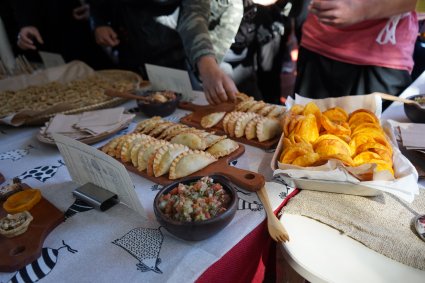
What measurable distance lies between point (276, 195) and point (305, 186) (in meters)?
0.09

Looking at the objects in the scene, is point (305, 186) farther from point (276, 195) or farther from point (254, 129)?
point (254, 129)

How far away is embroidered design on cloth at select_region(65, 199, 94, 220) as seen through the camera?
954mm

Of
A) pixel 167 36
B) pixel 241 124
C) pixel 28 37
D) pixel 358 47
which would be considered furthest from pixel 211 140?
pixel 28 37

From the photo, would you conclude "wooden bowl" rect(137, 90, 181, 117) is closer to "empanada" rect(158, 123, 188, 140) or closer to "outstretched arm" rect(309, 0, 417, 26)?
"empanada" rect(158, 123, 188, 140)

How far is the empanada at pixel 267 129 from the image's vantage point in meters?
1.25

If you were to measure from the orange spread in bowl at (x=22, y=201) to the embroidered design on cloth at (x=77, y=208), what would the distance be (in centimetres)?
11

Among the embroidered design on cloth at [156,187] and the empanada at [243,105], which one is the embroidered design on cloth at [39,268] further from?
the empanada at [243,105]

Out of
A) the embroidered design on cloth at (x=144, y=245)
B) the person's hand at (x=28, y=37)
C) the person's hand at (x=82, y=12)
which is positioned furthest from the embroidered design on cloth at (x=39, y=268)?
the person's hand at (x=82, y=12)

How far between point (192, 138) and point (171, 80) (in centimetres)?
70

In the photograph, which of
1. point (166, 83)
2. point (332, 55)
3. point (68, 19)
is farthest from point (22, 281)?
point (68, 19)

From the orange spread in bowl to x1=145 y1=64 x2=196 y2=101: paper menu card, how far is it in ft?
3.07

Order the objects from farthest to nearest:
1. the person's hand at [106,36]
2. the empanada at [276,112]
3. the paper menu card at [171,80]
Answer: the person's hand at [106,36], the paper menu card at [171,80], the empanada at [276,112]

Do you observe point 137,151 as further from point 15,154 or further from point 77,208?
point 15,154

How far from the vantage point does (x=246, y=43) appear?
8.14 feet
